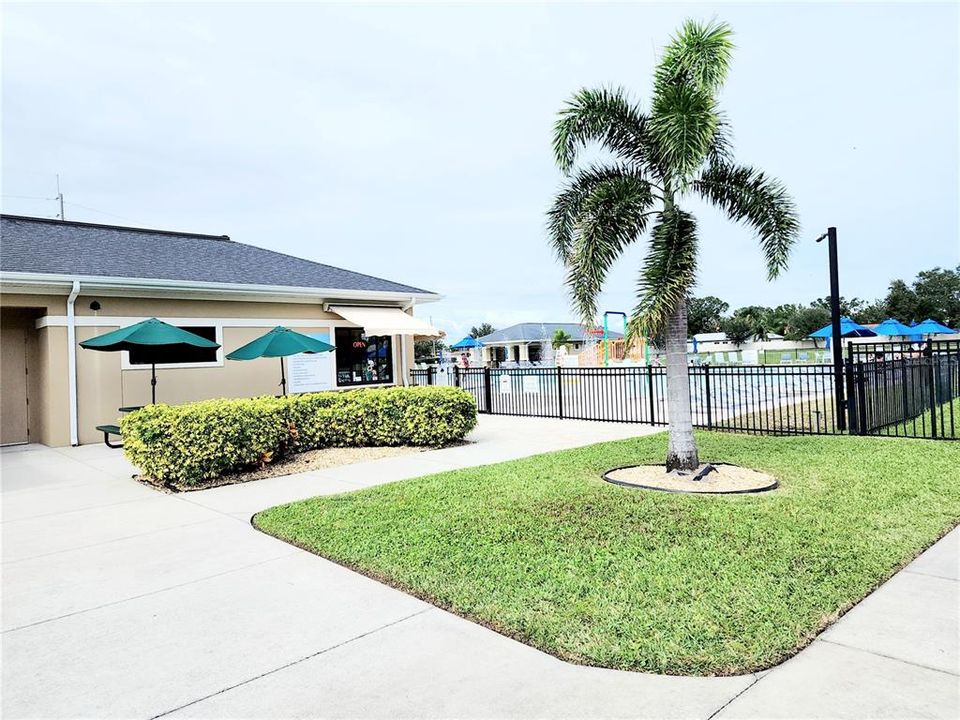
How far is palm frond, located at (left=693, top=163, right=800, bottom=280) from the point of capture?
7.53m

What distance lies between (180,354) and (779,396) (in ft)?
42.1

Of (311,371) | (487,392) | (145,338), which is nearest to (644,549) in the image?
(145,338)

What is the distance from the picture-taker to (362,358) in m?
17.3

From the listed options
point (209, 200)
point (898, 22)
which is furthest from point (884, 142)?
point (209, 200)

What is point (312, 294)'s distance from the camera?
15.5 m

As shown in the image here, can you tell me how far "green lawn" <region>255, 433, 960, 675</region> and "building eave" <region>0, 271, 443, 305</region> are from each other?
8916 millimetres

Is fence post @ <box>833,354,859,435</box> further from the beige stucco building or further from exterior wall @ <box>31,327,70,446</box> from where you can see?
exterior wall @ <box>31,327,70,446</box>

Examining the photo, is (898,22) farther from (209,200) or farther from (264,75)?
(209,200)

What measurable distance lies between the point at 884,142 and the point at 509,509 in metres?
13.7

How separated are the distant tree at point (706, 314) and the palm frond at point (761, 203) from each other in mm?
73873

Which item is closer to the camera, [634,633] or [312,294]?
[634,633]

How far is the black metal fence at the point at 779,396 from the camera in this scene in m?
10.2

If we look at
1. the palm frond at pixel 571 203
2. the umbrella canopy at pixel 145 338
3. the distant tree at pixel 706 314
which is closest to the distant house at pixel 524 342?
the distant tree at pixel 706 314

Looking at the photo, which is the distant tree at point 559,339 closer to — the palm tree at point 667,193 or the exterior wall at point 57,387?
the exterior wall at point 57,387
